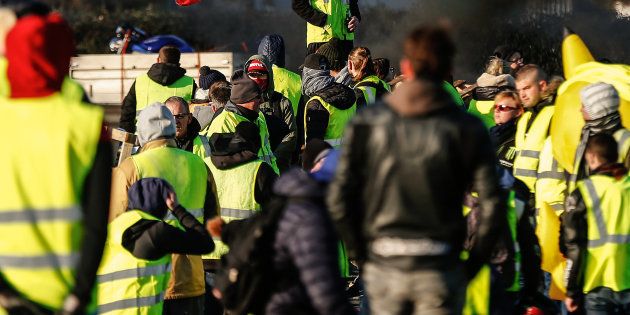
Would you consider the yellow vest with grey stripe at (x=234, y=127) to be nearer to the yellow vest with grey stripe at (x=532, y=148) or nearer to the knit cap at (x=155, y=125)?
the knit cap at (x=155, y=125)

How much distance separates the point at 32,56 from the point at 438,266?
1795 millimetres

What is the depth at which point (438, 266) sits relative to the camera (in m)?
5.41

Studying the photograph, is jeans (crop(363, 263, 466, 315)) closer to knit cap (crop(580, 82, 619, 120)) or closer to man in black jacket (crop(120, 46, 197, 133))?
knit cap (crop(580, 82, 619, 120))

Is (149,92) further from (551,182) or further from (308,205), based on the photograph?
(308,205)

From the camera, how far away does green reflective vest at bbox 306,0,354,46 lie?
13.8m

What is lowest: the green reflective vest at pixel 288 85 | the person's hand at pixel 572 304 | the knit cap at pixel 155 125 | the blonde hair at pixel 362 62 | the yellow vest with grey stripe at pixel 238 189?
the person's hand at pixel 572 304

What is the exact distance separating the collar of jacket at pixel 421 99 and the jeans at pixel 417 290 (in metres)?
0.64

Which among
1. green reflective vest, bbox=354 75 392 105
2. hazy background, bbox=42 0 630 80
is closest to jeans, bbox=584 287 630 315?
green reflective vest, bbox=354 75 392 105

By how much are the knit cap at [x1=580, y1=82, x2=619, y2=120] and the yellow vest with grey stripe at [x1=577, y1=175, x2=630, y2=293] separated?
0.74 m

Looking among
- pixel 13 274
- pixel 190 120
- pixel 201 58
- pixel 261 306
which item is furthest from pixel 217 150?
pixel 201 58

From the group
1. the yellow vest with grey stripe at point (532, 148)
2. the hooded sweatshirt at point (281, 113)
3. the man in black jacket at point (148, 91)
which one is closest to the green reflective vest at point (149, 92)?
the man in black jacket at point (148, 91)

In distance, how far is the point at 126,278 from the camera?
6973 millimetres

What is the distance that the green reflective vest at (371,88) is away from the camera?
1166 centimetres

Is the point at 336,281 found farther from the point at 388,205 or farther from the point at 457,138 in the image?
the point at 457,138
